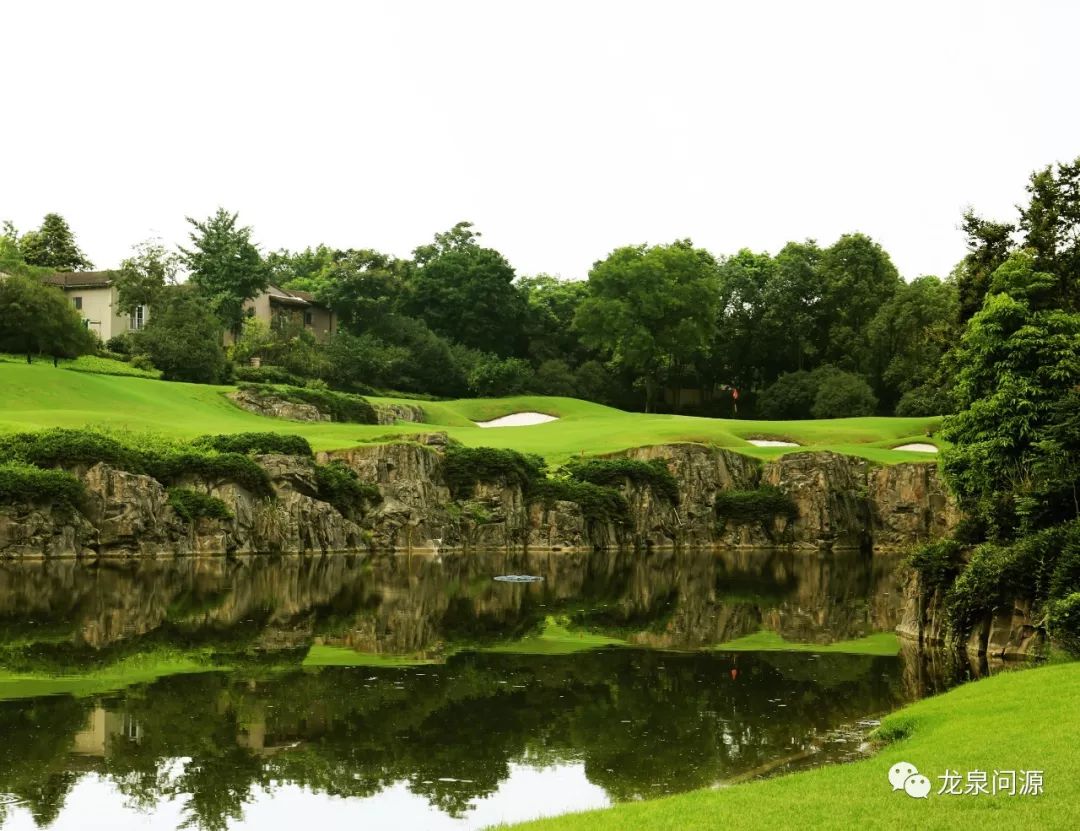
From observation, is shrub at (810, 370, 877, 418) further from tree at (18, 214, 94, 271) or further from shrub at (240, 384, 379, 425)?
tree at (18, 214, 94, 271)

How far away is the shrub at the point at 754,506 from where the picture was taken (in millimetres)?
59719

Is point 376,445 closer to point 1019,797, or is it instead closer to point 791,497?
point 791,497

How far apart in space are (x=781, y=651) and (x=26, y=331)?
56.5m

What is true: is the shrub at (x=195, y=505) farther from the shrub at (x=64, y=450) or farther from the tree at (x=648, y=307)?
the tree at (x=648, y=307)

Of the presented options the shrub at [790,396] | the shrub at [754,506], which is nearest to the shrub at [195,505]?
the shrub at [754,506]

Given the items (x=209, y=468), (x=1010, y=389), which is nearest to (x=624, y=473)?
(x=209, y=468)

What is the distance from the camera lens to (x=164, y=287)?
8475cm

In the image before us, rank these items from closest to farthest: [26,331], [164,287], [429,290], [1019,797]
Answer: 1. [1019,797]
2. [26,331]
3. [164,287]
4. [429,290]

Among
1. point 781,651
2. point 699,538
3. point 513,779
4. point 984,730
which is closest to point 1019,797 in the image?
point 984,730

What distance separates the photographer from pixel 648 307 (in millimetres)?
93375

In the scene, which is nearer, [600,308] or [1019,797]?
[1019,797]

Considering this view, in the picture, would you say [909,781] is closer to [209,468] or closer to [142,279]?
[209,468]

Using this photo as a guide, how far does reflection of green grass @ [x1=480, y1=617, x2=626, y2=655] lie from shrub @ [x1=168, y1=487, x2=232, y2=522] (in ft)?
68.2

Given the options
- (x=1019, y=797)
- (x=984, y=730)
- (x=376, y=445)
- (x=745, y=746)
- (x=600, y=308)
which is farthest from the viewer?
(x=600, y=308)
